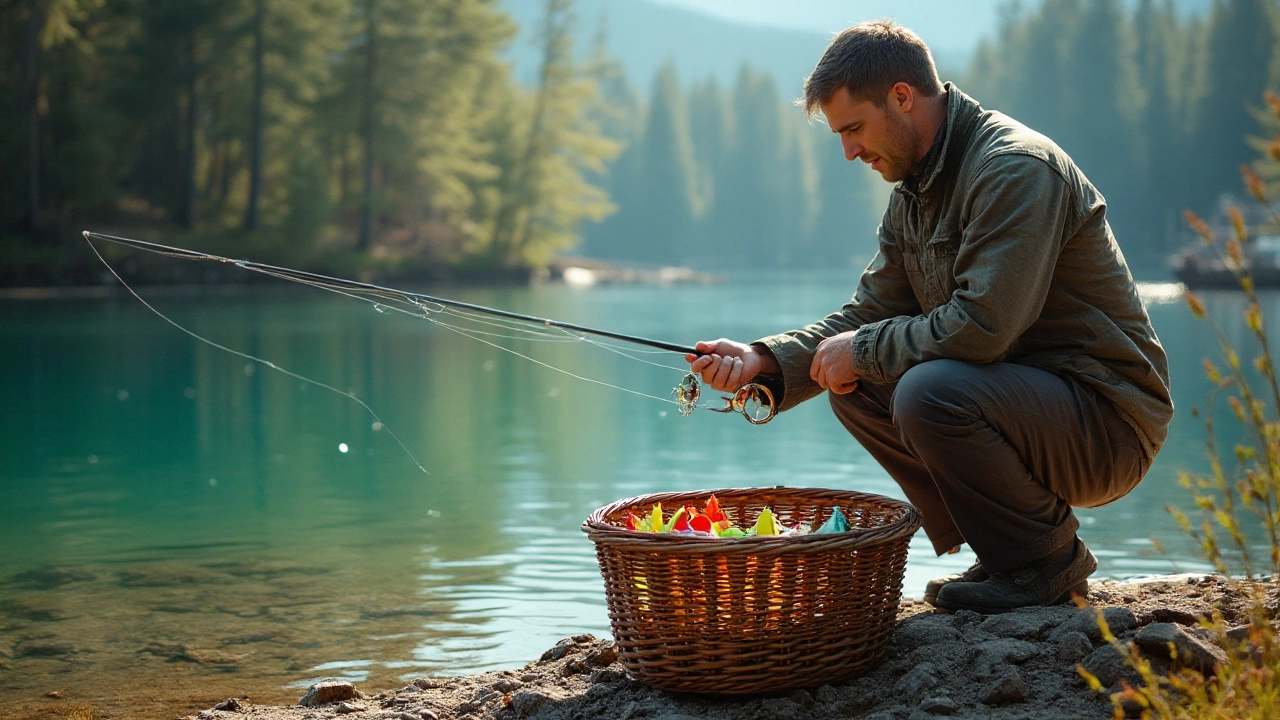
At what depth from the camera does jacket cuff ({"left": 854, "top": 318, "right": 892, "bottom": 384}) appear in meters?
2.71

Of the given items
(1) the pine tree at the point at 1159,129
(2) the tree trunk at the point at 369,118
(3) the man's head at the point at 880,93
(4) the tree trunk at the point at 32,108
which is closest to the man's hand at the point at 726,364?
(3) the man's head at the point at 880,93

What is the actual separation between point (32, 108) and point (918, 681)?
26.6m

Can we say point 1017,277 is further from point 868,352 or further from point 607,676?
point 607,676

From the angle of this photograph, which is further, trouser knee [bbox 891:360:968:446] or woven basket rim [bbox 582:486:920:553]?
trouser knee [bbox 891:360:968:446]

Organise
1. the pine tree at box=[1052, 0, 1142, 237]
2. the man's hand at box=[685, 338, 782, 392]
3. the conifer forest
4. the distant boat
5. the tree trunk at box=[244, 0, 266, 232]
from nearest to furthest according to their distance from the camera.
Answer: the man's hand at box=[685, 338, 782, 392] < the conifer forest < the tree trunk at box=[244, 0, 266, 232] < the distant boat < the pine tree at box=[1052, 0, 1142, 237]

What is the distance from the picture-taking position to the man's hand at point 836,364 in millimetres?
2783

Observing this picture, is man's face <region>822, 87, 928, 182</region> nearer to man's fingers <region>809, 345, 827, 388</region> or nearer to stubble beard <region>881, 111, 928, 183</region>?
stubble beard <region>881, 111, 928, 183</region>

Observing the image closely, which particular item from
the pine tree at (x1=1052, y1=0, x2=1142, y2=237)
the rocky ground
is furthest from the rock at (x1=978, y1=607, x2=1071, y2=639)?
the pine tree at (x1=1052, y1=0, x2=1142, y2=237)

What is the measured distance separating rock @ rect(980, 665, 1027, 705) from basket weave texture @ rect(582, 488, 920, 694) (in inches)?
12.4

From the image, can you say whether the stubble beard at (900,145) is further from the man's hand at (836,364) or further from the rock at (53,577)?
the rock at (53,577)

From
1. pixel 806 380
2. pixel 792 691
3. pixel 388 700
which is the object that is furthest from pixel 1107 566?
pixel 388 700

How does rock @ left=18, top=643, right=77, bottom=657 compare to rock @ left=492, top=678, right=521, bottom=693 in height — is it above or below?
below

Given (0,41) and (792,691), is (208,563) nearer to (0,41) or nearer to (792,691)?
(792,691)

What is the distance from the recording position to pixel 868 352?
272cm
